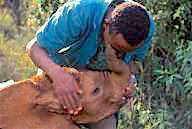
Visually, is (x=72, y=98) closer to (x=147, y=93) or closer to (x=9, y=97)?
(x=9, y=97)

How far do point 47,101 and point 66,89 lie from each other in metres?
0.15

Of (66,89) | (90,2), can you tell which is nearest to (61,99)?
(66,89)

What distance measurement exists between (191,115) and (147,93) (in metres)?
0.47

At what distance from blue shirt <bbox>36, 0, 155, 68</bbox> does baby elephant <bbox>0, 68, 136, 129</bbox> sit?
0.11 meters

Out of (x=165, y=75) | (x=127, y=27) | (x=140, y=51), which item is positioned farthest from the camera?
(x=165, y=75)

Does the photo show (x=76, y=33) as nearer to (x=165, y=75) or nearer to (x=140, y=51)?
(x=140, y=51)

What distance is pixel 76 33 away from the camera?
3242 mm

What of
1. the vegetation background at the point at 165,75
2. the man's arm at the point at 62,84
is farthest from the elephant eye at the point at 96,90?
the vegetation background at the point at 165,75

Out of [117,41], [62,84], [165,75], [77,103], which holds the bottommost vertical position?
[165,75]

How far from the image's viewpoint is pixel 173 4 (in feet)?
16.6

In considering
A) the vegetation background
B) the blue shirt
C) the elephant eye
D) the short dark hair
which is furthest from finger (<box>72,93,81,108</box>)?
the vegetation background

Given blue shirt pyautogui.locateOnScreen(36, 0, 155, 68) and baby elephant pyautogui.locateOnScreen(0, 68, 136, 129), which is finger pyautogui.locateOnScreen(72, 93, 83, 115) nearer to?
baby elephant pyautogui.locateOnScreen(0, 68, 136, 129)

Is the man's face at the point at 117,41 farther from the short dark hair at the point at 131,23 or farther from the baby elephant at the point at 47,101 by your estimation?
the baby elephant at the point at 47,101

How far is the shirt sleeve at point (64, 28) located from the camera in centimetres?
322
